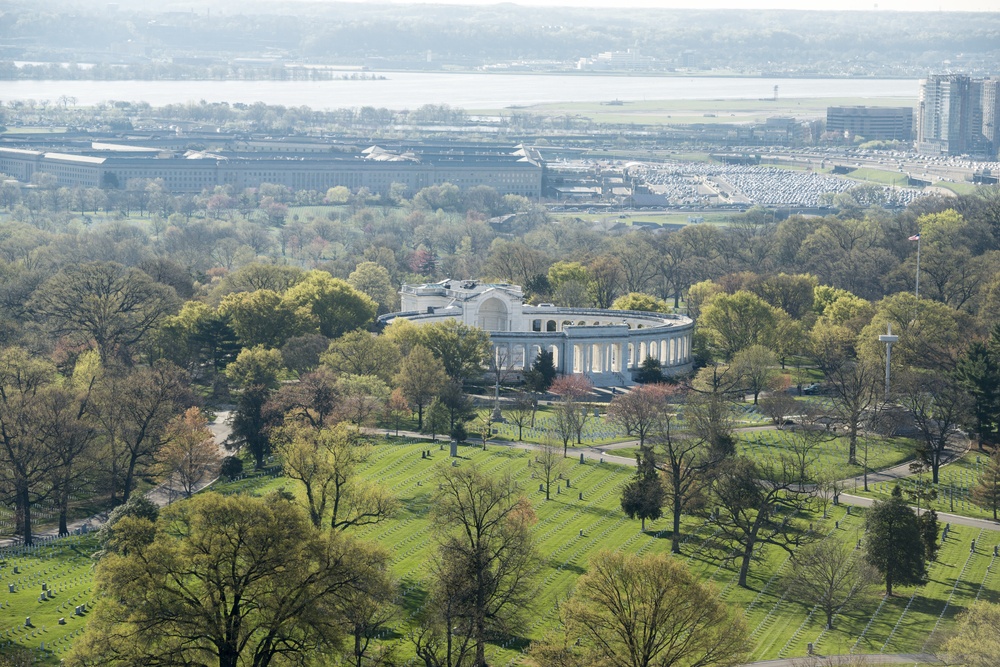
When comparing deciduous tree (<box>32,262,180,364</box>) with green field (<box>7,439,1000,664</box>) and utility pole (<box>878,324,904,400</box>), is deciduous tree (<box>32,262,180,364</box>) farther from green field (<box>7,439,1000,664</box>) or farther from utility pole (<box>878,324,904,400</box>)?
utility pole (<box>878,324,904,400</box>)

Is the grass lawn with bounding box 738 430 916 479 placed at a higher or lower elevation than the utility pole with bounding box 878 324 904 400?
lower

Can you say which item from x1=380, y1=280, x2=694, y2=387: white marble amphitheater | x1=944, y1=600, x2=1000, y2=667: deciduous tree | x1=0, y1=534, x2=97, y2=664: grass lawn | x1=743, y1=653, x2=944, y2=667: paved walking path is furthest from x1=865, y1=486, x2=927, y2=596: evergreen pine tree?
x1=380, y1=280, x2=694, y2=387: white marble amphitheater

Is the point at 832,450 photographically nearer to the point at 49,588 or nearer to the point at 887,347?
the point at 887,347

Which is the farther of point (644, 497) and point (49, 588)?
point (644, 497)

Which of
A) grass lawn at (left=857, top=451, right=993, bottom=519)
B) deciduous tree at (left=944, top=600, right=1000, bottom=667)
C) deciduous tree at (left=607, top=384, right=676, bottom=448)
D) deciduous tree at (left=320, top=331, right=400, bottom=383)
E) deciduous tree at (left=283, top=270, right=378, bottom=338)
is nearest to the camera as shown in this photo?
deciduous tree at (left=944, top=600, right=1000, bottom=667)

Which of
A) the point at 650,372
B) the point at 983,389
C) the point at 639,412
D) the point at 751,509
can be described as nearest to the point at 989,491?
the point at 751,509

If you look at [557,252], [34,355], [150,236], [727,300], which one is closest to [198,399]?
[34,355]

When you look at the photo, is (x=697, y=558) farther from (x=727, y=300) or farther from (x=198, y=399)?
(x=727, y=300)
